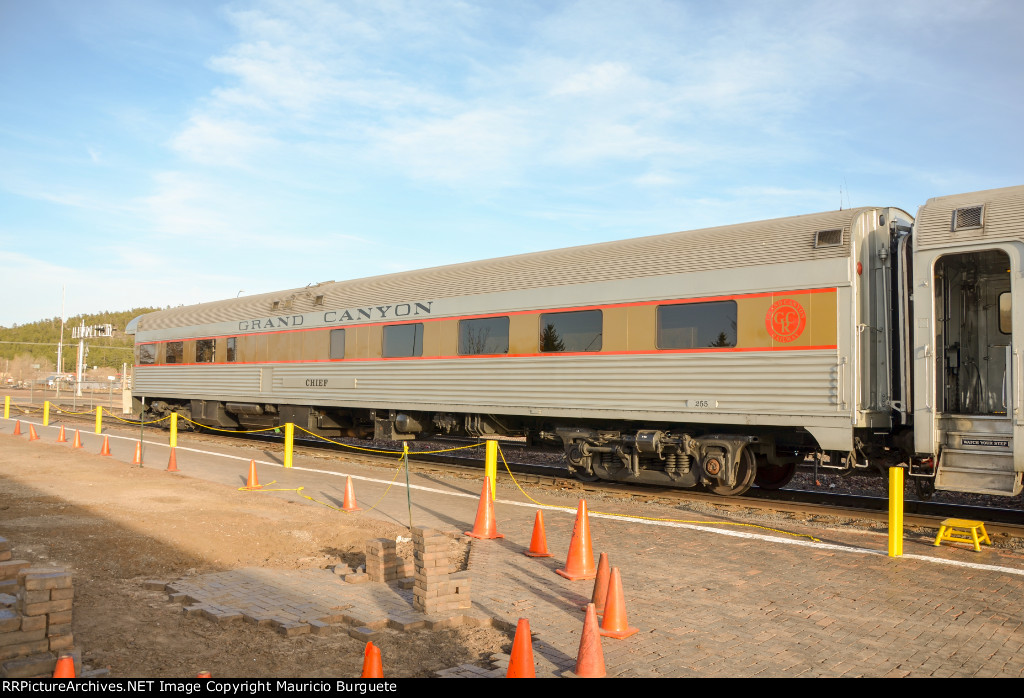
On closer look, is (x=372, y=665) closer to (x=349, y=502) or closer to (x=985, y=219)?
(x=349, y=502)

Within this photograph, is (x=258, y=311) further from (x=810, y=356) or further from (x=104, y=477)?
(x=810, y=356)

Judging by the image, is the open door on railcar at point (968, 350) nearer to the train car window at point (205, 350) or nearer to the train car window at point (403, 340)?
the train car window at point (403, 340)

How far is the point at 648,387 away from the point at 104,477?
30.3ft

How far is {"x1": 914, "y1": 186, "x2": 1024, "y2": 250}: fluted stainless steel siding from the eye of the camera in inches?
354

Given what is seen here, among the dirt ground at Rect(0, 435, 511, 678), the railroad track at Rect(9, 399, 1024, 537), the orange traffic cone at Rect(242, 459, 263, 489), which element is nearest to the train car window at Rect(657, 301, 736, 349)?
the railroad track at Rect(9, 399, 1024, 537)

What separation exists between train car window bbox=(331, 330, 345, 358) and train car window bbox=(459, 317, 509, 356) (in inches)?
158

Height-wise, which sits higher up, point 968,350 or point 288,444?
point 968,350

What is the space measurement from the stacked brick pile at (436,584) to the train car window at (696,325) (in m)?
6.15

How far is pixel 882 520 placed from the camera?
9969 millimetres

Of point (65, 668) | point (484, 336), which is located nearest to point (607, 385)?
point (484, 336)

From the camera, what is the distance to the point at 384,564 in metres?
6.86

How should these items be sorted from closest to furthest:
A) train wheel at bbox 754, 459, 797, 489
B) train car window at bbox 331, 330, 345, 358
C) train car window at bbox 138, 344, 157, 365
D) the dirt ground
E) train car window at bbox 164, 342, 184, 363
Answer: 1. the dirt ground
2. train wheel at bbox 754, 459, 797, 489
3. train car window at bbox 331, 330, 345, 358
4. train car window at bbox 164, 342, 184, 363
5. train car window at bbox 138, 344, 157, 365

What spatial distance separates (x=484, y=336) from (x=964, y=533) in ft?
27.0

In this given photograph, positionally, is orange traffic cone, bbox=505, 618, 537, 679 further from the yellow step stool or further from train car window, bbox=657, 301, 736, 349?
train car window, bbox=657, 301, 736, 349
